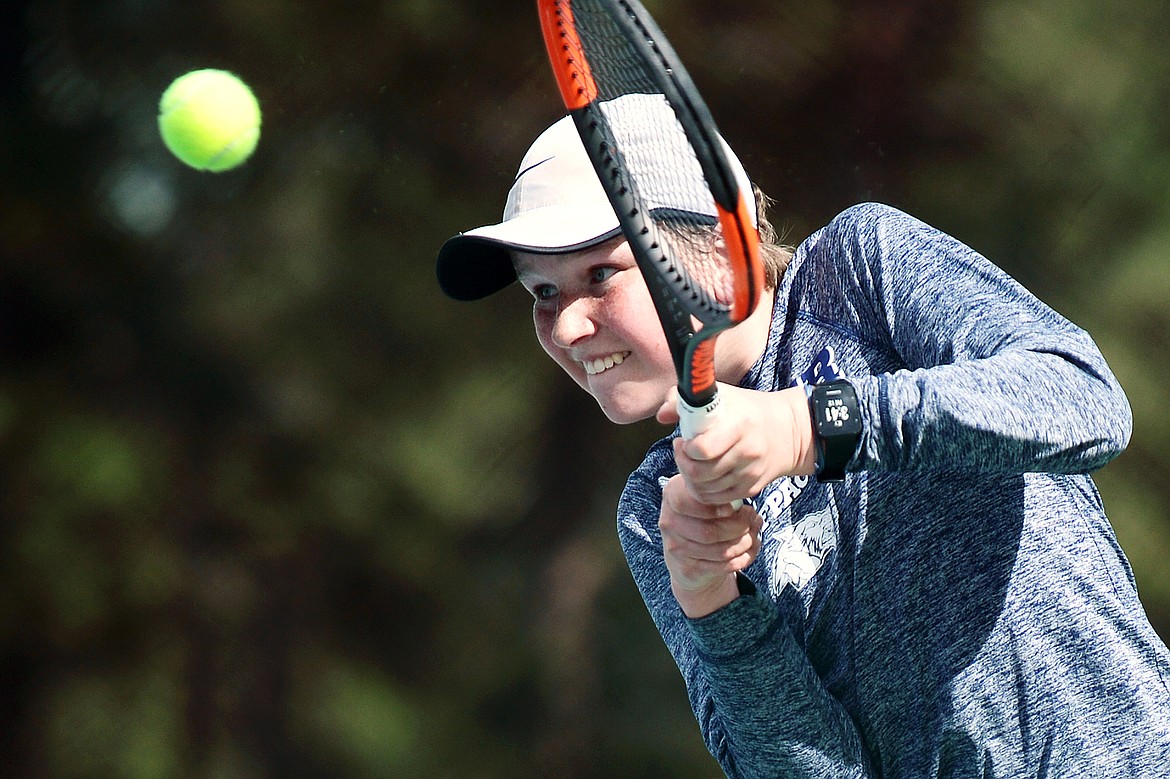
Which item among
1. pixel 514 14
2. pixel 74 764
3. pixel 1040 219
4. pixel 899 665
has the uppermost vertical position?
pixel 514 14

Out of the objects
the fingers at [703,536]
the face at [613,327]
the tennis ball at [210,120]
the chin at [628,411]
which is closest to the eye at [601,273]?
the face at [613,327]

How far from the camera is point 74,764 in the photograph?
106 inches

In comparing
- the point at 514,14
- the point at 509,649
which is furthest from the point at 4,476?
the point at 514,14

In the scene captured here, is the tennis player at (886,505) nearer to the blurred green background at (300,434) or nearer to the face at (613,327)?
the face at (613,327)

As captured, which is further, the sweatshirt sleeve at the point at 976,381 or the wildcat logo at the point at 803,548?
the wildcat logo at the point at 803,548

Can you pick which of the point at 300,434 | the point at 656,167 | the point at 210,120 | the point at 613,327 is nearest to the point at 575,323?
the point at 613,327

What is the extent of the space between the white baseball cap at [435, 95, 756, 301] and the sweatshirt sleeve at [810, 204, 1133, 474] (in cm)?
18

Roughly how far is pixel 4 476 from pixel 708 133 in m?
2.24

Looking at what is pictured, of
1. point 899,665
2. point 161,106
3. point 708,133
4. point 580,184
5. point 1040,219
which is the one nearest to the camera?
point 708,133

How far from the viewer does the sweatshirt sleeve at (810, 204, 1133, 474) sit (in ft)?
3.06

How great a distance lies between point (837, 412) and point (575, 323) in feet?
1.19

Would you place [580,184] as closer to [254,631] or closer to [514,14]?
[514,14]

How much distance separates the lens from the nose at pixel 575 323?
124 centimetres

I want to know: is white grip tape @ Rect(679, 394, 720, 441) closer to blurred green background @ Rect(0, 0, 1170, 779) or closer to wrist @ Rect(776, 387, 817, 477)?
wrist @ Rect(776, 387, 817, 477)
